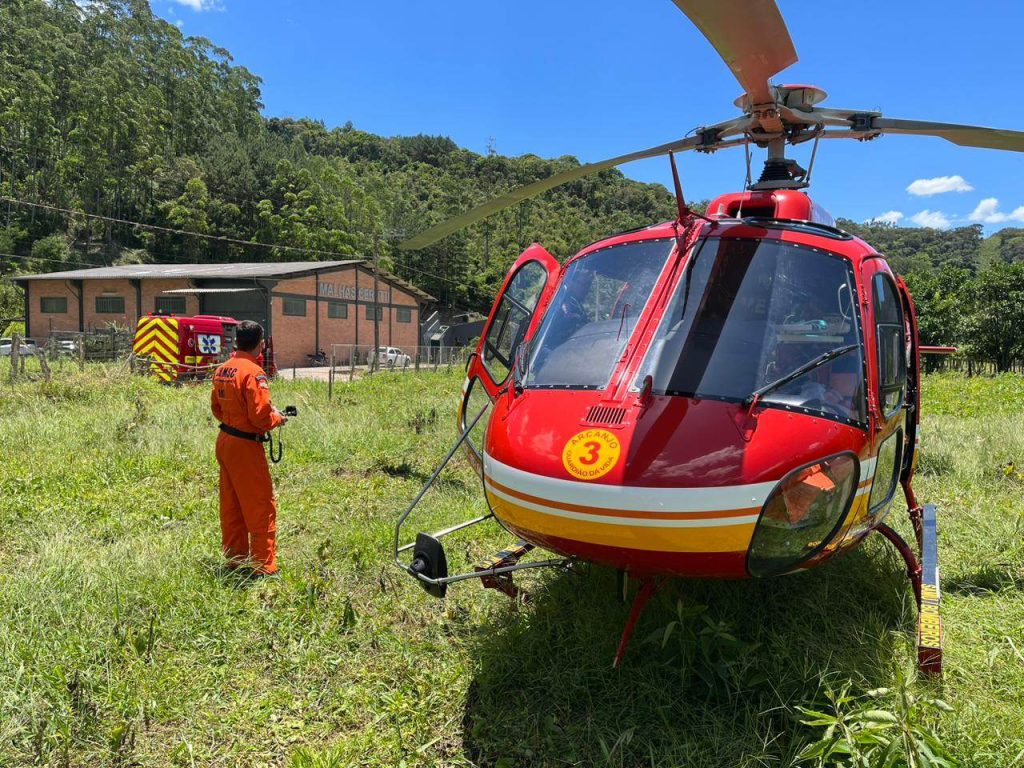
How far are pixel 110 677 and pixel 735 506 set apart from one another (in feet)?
9.81

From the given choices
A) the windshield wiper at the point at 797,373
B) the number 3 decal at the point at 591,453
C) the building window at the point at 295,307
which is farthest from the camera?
the building window at the point at 295,307

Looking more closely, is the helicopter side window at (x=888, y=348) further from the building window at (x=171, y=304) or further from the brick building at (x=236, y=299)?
the building window at (x=171, y=304)

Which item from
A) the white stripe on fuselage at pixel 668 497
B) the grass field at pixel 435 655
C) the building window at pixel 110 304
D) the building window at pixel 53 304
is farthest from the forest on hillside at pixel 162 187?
the white stripe on fuselage at pixel 668 497

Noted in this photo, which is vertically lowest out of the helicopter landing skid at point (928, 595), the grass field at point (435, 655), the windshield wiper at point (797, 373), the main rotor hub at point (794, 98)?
the grass field at point (435, 655)

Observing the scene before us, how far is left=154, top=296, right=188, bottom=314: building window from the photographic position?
32.7 m

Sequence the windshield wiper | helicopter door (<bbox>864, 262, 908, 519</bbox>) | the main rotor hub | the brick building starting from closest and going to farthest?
the windshield wiper → helicopter door (<bbox>864, 262, 908, 519</bbox>) → the main rotor hub → the brick building

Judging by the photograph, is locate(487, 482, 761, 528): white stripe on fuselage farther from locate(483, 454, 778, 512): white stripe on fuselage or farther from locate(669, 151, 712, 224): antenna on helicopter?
locate(669, 151, 712, 224): antenna on helicopter

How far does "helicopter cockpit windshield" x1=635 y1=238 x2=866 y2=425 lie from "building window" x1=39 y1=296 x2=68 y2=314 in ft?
135

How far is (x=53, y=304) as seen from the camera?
35719mm

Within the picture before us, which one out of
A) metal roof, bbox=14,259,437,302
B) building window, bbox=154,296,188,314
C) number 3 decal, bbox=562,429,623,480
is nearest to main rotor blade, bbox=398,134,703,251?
number 3 decal, bbox=562,429,623,480

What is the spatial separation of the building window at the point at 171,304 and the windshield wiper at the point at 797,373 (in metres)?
34.5

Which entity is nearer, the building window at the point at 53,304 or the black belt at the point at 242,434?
the black belt at the point at 242,434

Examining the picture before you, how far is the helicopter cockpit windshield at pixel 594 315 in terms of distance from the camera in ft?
10.5

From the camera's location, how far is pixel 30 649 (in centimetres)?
320
